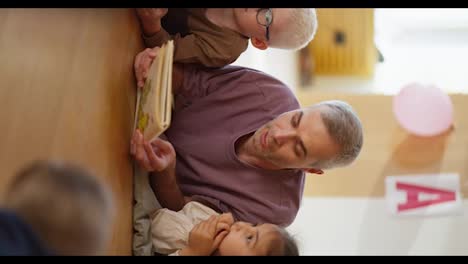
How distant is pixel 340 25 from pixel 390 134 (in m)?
1.12

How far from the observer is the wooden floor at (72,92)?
0.83m

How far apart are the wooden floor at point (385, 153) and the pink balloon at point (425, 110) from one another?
4 centimetres

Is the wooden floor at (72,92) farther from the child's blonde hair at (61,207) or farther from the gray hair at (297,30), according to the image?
the gray hair at (297,30)

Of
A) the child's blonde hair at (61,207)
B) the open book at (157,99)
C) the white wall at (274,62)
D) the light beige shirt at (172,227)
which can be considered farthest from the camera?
the white wall at (274,62)

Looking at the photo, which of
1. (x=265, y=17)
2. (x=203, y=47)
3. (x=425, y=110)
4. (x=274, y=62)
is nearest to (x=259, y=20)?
(x=265, y=17)

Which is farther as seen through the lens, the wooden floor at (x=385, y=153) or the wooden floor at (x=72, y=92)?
the wooden floor at (x=385, y=153)

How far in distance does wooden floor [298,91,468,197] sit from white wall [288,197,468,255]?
5 centimetres

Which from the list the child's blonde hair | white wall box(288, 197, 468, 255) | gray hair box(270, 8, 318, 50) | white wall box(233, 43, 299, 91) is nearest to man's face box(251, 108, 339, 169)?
gray hair box(270, 8, 318, 50)

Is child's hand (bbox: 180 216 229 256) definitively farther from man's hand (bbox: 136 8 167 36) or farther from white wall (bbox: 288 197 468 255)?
white wall (bbox: 288 197 468 255)

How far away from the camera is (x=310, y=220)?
2074 mm

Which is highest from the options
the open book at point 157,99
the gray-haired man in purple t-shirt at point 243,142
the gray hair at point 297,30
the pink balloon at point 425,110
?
the gray hair at point 297,30

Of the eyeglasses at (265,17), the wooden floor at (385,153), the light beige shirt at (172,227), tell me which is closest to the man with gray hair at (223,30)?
the eyeglasses at (265,17)

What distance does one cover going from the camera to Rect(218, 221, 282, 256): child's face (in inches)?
40.1
